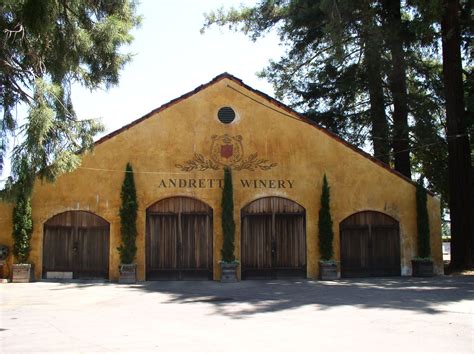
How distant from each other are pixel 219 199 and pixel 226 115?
294 centimetres

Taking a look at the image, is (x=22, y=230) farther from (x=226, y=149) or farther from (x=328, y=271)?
(x=328, y=271)

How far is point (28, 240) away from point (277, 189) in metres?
8.36

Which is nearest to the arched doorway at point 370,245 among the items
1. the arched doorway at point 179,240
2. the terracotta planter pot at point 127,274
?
the arched doorway at point 179,240

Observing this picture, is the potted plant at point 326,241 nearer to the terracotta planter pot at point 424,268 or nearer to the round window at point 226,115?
the terracotta planter pot at point 424,268

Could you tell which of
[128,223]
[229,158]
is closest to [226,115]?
[229,158]

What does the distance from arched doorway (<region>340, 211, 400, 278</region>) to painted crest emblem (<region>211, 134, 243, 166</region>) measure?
437 cm

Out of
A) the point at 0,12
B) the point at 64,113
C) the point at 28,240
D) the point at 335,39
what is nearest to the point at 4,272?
the point at 28,240

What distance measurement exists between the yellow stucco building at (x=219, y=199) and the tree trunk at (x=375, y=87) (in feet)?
16.3

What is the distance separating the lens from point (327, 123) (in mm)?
25078

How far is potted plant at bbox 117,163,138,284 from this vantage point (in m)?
16.8

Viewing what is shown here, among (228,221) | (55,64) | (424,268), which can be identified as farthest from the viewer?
(424,268)

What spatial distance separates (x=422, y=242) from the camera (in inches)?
706

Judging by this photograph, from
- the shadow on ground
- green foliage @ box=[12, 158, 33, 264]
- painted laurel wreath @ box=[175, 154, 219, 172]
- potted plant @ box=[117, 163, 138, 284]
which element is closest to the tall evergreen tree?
the shadow on ground

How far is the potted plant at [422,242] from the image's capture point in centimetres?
1773
